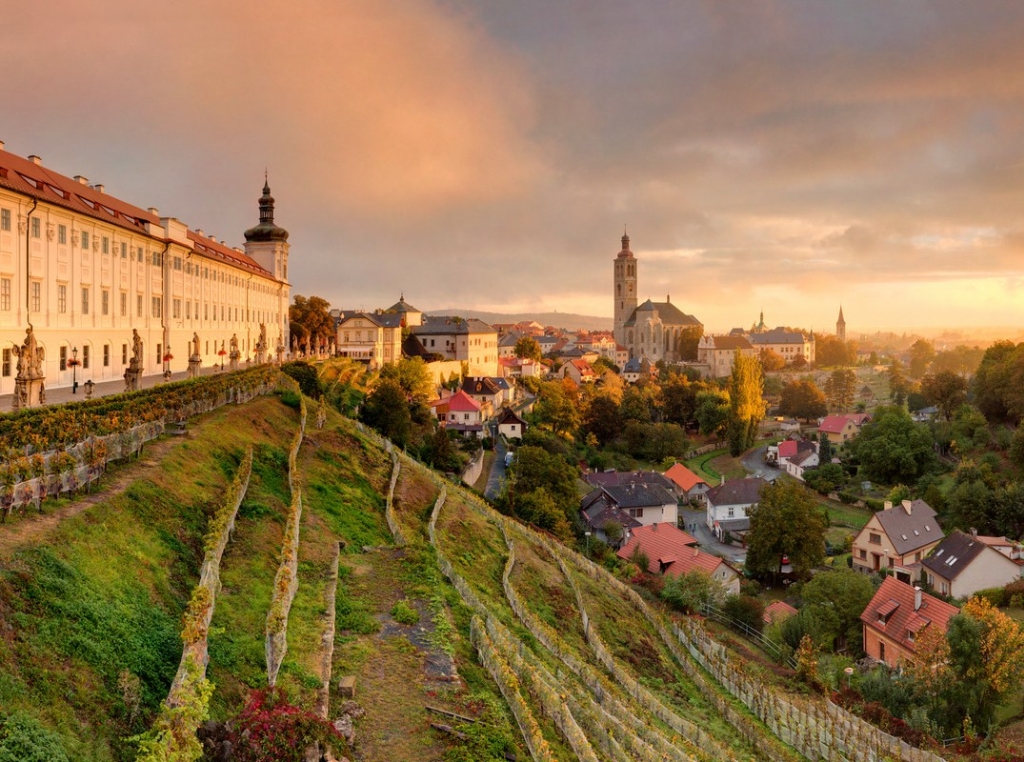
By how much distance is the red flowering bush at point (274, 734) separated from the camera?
8.46 meters

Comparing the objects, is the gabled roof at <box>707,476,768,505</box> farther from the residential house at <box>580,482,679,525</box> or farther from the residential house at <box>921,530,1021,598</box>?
the residential house at <box>921,530,1021,598</box>

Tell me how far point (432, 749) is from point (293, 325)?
2985 inches

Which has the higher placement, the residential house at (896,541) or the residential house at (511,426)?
the residential house at (511,426)

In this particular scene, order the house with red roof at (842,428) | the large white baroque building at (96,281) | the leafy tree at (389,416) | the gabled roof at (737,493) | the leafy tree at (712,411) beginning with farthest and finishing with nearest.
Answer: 1. the leafy tree at (712,411)
2. the house with red roof at (842,428)
3. the gabled roof at (737,493)
4. the leafy tree at (389,416)
5. the large white baroque building at (96,281)

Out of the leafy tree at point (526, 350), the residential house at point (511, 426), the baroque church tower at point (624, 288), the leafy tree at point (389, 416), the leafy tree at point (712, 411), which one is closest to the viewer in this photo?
the leafy tree at point (389, 416)

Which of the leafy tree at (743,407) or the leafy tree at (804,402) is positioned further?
Answer: the leafy tree at (804,402)

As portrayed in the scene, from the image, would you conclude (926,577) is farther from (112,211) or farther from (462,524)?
(112,211)

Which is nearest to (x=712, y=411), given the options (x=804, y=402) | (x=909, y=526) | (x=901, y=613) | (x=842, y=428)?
(x=842, y=428)

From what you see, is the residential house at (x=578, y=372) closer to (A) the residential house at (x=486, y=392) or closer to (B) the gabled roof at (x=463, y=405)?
(A) the residential house at (x=486, y=392)

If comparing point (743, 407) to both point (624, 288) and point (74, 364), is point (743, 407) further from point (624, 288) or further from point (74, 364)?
point (624, 288)

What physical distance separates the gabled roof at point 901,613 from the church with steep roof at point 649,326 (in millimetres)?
122353

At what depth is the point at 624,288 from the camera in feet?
575

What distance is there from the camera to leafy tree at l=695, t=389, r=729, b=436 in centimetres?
8556

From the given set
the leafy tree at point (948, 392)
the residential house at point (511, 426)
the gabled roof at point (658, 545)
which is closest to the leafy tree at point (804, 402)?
the leafy tree at point (948, 392)
